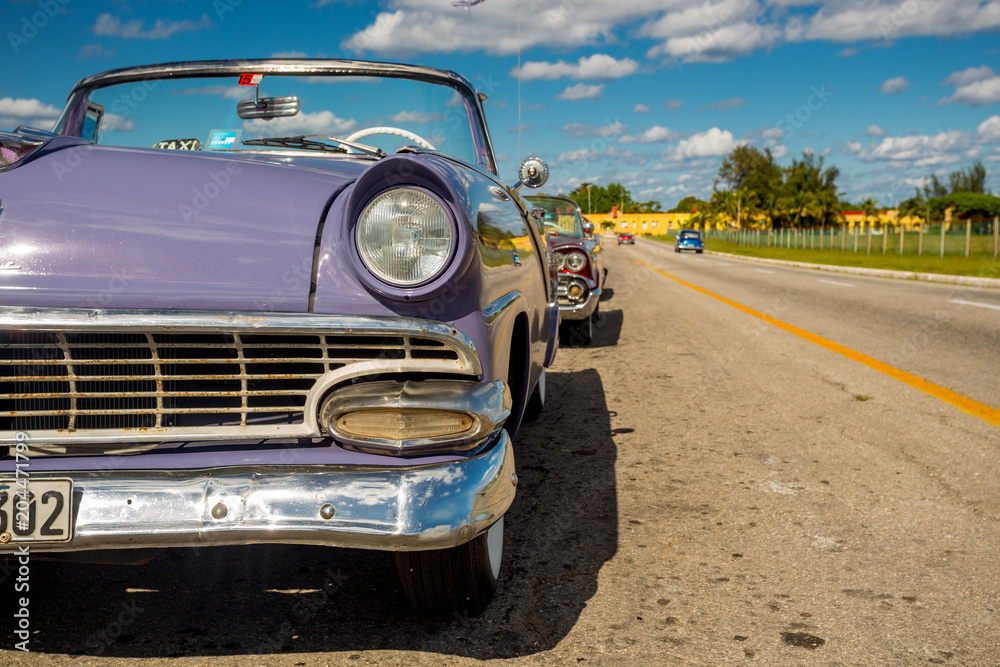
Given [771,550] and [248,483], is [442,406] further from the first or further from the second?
[771,550]

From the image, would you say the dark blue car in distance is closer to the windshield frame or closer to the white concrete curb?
the white concrete curb

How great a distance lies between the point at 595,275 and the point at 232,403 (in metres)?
5.59

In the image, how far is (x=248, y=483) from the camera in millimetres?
1637

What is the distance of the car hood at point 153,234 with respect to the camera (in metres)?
1.70

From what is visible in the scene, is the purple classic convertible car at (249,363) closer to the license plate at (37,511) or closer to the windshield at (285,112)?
the license plate at (37,511)

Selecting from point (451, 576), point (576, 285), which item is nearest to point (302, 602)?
point (451, 576)

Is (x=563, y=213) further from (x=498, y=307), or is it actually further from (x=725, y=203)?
(x=725, y=203)

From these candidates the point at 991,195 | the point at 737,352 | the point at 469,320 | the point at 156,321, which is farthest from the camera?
the point at 991,195

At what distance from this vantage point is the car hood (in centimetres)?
170

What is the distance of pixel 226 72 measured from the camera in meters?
3.23

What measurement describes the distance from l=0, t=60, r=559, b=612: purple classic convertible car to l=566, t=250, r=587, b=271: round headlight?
15.9ft

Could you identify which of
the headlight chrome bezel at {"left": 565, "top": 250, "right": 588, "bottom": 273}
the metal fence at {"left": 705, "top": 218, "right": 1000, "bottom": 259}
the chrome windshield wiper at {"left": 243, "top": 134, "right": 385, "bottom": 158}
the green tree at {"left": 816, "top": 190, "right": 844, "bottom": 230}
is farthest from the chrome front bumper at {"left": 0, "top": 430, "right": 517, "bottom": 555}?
the green tree at {"left": 816, "top": 190, "right": 844, "bottom": 230}

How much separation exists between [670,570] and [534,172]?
Result: 2137mm

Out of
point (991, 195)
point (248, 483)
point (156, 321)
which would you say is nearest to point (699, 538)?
point (248, 483)
